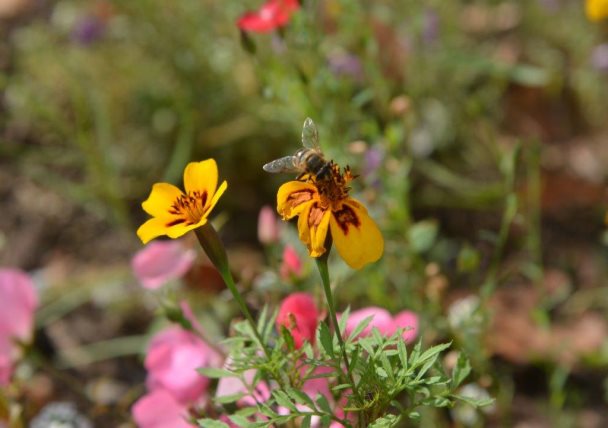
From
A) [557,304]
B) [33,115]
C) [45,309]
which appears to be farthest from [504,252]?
[33,115]

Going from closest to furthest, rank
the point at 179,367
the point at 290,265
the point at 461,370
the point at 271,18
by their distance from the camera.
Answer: the point at 461,370, the point at 179,367, the point at 290,265, the point at 271,18

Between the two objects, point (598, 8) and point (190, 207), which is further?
point (598, 8)

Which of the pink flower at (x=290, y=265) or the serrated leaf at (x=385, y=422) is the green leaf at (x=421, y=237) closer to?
the pink flower at (x=290, y=265)

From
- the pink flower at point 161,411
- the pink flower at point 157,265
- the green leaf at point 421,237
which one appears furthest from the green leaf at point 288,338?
the green leaf at point 421,237

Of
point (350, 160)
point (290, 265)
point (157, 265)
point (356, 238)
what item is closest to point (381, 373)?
point (356, 238)

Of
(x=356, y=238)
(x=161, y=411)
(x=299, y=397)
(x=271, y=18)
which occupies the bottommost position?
(x=161, y=411)

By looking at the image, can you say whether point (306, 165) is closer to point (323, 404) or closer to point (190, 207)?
point (190, 207)

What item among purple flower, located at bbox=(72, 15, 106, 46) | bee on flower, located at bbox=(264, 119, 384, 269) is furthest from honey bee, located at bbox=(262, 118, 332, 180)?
purple flower, located at bbox=(72, 15, 106, 46)
